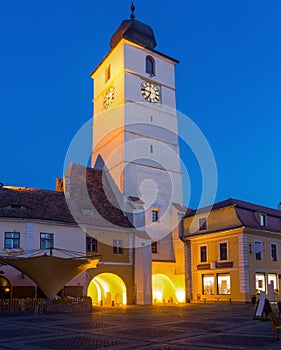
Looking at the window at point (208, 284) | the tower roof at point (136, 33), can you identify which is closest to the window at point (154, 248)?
the window at point (208, 284)

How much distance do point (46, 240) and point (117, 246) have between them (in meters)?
6.09

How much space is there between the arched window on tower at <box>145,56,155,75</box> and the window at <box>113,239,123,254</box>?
1999 cm

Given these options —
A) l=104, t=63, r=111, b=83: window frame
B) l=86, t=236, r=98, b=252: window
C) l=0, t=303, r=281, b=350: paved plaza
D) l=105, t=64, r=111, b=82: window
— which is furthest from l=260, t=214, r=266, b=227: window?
l=105, t=64, r=111, b=82: window

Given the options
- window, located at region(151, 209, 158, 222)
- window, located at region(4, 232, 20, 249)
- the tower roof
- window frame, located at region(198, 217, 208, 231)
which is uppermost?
the tower roof

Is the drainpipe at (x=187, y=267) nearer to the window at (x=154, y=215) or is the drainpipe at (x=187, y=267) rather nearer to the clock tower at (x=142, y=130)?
the clock tower at (x=142, y=130)

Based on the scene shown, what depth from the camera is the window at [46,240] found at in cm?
2930

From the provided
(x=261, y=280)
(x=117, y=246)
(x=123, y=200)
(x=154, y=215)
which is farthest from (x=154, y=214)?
(x=261, y=280)

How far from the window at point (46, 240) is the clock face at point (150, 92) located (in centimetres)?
1976

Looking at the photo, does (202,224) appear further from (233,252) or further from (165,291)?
(165,291)

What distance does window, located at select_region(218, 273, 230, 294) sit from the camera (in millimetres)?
34469

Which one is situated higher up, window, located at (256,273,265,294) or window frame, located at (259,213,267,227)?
window frame, located at (259,213,267,227)

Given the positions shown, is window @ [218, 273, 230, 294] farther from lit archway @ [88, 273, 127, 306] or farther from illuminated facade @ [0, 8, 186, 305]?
lit archway @ [88, 273, 127, 306]

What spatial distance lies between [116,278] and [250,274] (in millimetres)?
10261

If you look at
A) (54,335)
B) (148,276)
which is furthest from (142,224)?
(54,335)
